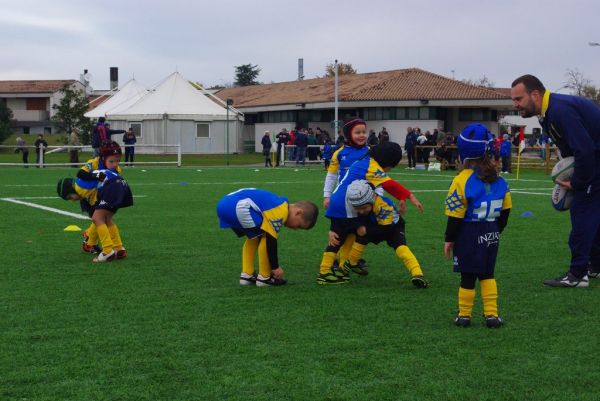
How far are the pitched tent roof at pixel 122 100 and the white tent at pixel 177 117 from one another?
51.7 inches

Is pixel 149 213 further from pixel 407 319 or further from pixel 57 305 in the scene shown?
pixel 407 319

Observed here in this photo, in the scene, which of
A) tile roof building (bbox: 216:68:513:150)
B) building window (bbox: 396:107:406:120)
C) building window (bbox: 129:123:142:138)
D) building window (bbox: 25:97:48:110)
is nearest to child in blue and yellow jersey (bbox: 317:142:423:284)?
building window (bbox: 129:123:142:138)

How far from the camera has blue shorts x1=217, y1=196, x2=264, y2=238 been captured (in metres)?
7.22

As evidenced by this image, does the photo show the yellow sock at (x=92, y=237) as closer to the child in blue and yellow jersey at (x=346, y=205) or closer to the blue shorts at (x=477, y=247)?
the child in blue and yellow jersey at (x=346, y=205)

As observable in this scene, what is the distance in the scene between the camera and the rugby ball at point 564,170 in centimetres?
737

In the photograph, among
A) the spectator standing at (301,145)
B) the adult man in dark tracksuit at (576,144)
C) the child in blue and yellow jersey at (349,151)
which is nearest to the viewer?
the adult man in dark tracksuit at (576,144)

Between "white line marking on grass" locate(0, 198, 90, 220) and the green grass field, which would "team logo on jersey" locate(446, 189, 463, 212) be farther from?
"white line marking on grass" locate(0, 198, 90, 220)

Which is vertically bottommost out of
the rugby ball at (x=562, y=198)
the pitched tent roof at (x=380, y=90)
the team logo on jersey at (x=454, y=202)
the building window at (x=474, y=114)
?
the rugby ball at (x=562, y=198)

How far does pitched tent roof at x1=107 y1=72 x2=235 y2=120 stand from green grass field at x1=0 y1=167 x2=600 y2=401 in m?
43.2

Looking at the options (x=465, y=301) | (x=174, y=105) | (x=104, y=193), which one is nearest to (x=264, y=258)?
(x=465, y=301)

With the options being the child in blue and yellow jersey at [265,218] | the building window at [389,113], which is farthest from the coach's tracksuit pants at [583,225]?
the building window at [389,113]

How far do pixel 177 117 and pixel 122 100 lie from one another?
5.96m

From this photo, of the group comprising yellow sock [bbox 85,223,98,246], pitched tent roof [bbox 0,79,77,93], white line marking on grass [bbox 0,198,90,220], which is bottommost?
white line marking on grass [bbox 0,198,90,220]

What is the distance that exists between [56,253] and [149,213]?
4.81 m
